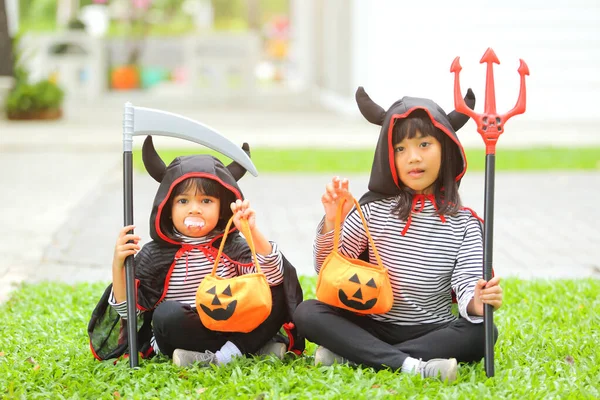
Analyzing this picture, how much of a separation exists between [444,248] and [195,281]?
99 cm

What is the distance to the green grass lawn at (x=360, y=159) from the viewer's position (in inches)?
410

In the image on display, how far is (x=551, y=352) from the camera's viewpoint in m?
4.05

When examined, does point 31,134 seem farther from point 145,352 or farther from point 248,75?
point 145,352

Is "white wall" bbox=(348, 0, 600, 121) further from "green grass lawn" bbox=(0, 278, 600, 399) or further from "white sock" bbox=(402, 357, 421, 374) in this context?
"white sock" bbox=(402, 357, 421, 374)

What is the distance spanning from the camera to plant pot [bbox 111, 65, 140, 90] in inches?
909

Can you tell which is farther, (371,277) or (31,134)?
(31,134)

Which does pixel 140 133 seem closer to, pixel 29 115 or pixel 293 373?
pixel 293 373

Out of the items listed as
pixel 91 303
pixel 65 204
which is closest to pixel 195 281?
pixel 91 303

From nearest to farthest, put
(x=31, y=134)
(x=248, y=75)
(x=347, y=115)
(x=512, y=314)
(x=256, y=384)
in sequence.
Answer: (x=256, y=384), (x=512, y=314), (x=31, y=134), (x=347, y=115), (x=248, y=75)

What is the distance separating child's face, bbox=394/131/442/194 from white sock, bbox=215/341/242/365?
3.11ft

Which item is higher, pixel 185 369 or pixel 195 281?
pixel 195 281

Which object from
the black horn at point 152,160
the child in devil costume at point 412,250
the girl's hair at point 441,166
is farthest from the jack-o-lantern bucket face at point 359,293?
the black horn at point 152,160

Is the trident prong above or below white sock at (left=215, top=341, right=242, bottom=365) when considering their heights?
above

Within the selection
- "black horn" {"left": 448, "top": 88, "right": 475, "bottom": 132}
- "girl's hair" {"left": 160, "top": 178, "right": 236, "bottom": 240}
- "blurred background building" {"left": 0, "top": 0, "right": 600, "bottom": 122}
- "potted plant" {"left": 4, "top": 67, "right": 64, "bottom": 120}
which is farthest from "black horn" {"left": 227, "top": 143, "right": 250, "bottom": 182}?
"potted plant" {"left": 4, "top": 67, "right": 64, "bottom": 120}
